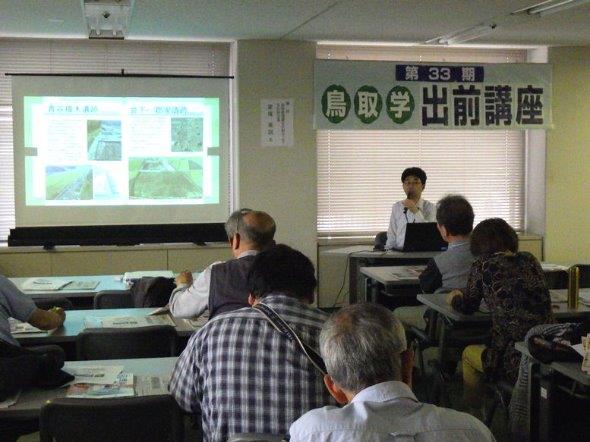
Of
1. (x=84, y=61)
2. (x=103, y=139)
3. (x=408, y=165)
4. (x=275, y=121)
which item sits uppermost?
(x=84, y=61)

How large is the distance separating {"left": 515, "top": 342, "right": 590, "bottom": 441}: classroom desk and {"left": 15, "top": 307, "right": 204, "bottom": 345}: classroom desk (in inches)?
61.1

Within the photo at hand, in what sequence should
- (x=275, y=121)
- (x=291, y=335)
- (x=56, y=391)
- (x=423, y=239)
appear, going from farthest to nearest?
(x=275, y=121)
(x=423, y=239)
(x=56, y=391)
(x=291, y=335)

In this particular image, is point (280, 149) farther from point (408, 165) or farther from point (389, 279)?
point (389, 279)

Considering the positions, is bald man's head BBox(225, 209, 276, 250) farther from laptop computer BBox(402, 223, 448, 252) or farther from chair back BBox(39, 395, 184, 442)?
laptop computer BBox(402, 223, 448, 252)

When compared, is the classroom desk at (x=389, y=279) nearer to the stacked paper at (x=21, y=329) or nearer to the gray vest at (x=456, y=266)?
the gray vest at (x=456, y=266)

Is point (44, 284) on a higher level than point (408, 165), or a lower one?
lower

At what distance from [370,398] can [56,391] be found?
5.02 feet

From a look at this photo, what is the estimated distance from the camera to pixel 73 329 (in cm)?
373

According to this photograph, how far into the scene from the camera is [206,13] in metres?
6.07

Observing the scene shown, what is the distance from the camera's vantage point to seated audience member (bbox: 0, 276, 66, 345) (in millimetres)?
3193

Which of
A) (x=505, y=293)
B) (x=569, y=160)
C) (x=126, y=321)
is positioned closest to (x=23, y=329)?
(x=126, y=321)

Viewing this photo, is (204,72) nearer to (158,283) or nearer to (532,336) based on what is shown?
(158,283)

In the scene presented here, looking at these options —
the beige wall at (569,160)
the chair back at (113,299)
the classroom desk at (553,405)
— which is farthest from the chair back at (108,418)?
the beige wall at (569,160)

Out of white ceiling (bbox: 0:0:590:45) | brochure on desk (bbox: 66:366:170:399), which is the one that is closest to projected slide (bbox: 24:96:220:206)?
white ceiling (bbox: 0:0:590:45)
